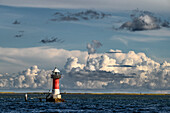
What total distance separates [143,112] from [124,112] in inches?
181

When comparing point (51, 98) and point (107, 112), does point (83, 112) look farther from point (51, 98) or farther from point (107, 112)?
point (51, 98)

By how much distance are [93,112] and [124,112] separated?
739cm

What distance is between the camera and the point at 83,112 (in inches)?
3068

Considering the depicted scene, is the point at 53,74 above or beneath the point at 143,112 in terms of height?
above

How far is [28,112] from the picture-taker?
76688 millimetres

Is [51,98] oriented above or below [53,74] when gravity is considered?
below

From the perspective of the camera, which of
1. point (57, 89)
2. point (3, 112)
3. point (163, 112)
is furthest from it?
point (57, 89)

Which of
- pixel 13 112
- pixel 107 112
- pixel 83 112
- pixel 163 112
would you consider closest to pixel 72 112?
pixel 83 112

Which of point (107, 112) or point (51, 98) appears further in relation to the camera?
point (51, 98)

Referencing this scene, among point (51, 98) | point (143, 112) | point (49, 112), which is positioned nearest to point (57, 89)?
point (51, 98)

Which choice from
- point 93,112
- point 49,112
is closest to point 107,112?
point 93,112

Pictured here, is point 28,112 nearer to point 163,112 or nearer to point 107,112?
point 107,112

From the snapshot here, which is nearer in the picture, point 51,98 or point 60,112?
point 60,112

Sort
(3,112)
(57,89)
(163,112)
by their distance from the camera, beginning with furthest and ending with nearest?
(57,89) → (163,112) → (3,112)
